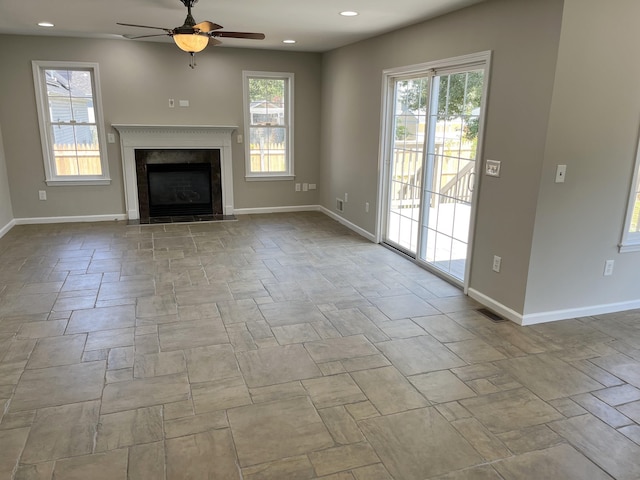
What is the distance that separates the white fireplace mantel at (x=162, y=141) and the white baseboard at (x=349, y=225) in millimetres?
1616

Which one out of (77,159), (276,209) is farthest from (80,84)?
(276,209)

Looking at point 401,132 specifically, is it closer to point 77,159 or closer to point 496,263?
point 496,263

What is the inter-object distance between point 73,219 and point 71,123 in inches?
51.8

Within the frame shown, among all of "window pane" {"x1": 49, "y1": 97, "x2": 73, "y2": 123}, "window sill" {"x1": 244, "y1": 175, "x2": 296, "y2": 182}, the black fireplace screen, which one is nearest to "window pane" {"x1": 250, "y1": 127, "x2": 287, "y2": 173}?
"window sill" {"x1": 244, "y1": 175, "x2": 296, "y2": 182}

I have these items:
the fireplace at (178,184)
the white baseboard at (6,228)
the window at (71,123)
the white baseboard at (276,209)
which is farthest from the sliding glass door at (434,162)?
the white baseboard at (6,228)

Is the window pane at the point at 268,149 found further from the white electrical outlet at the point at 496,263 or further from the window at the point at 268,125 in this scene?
the white electrical outlet at the point at 496,263

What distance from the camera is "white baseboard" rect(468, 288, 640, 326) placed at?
3.46m

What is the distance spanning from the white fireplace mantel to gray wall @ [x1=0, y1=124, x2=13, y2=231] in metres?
1.43

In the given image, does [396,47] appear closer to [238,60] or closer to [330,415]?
[238,60]

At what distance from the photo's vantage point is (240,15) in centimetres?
438

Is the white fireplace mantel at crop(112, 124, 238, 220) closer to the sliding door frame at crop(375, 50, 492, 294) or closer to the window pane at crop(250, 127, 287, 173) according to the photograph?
the window pane at crop(250, 127, 287, 173)

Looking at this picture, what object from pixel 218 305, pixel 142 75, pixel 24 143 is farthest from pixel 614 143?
pixel 24 143

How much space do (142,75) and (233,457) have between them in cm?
573

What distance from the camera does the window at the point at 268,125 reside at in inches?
273
